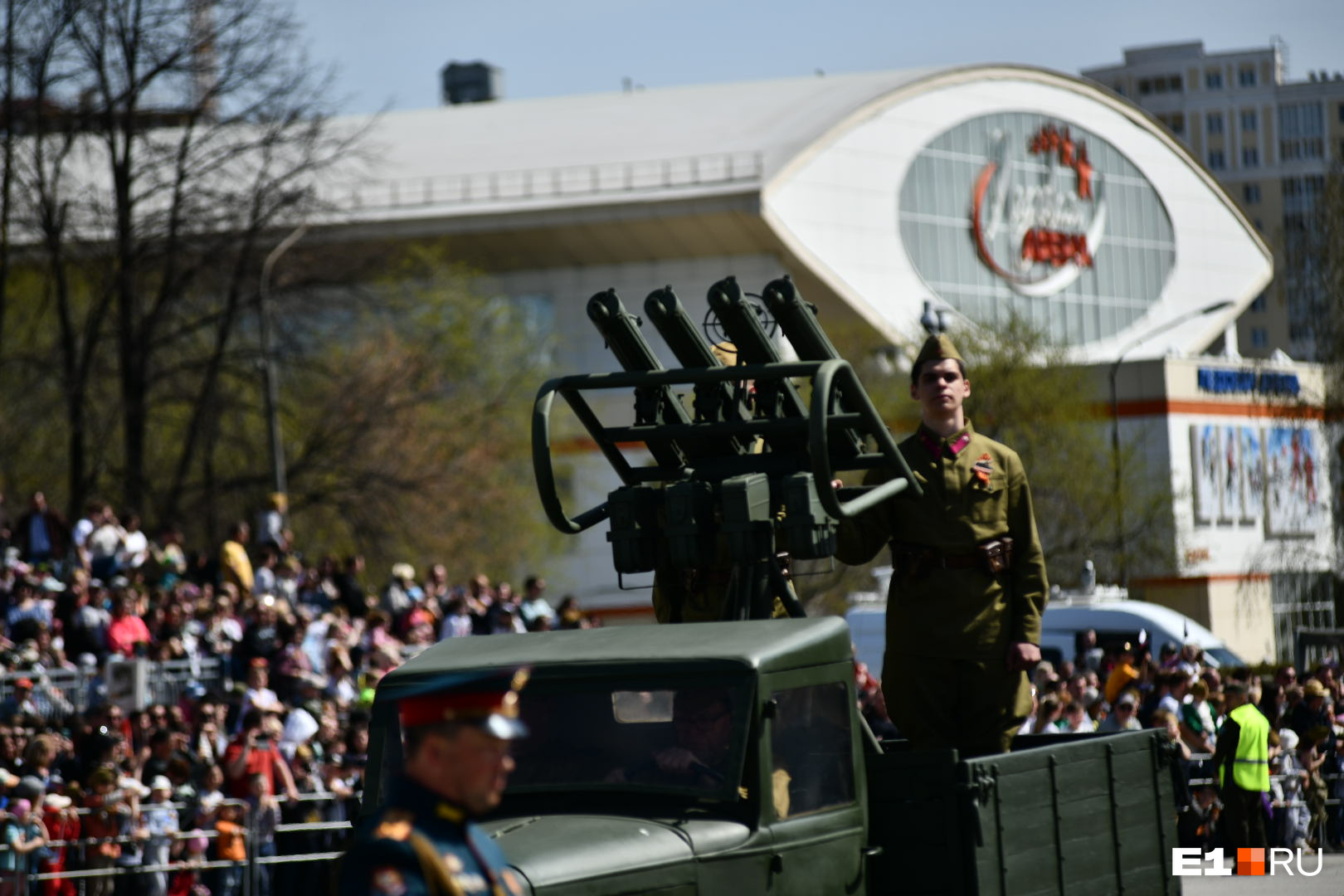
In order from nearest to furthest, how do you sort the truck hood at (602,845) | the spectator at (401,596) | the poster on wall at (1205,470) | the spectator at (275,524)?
the truck hood at (602,845), the spectator at (401,596), the spectator at (275,524), the poster on wall at (1205,470)

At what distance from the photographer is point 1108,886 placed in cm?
814

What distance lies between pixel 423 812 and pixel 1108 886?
4430mm

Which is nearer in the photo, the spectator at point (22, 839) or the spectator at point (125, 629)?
the spectator at point (22, 839)

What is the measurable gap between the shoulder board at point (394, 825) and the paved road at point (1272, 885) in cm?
775

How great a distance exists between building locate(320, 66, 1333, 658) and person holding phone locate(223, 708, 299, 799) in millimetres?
36114

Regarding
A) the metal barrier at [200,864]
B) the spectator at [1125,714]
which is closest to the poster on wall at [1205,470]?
the spectator at [1125,714]

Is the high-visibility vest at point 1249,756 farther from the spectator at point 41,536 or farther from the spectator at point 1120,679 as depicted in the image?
the spectator at point 41,536

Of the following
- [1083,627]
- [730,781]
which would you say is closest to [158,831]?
[730,781]

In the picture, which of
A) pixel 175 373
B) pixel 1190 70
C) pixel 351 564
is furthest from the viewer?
pixel 1190 70

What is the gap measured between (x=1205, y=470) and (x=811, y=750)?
51.6 metres

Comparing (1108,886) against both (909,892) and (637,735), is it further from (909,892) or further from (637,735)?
(637,735)

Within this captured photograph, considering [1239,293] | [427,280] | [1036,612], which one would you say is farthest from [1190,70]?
[1036,612]

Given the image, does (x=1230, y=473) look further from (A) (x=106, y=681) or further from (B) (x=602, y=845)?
(B) (x=602, y=845)

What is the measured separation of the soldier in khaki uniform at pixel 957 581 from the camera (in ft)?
27.9
